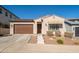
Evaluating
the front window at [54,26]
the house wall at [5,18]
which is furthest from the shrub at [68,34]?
the house wall at [5,18]

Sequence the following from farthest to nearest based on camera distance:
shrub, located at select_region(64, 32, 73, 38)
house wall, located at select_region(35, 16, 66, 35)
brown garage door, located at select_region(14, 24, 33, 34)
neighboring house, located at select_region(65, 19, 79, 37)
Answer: brown garage door, located at select_region(14, 24, 33, 34) → house wall, located at select_region(35, 16, 66, 35) → neighboring house, located at select_region(65, 19, 79, 37) → shrub, located at select_region(64, 32, 73, 38)

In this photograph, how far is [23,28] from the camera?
17.3 m

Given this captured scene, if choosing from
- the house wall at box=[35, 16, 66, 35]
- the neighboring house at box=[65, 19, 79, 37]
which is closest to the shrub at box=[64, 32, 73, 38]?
the neighboring house at box=[65, 19, 79, 37]

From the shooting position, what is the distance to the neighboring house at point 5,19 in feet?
50.1

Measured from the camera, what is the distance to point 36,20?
53.1 feet

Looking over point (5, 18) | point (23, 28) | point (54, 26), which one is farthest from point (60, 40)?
point (5, 18)

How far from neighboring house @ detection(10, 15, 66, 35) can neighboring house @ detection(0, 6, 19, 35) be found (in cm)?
46

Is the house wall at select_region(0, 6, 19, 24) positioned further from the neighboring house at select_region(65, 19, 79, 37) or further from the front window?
the neighboring house at select_region(65, 19, 79, 37)

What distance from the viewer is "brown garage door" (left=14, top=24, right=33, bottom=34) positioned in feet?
55.0

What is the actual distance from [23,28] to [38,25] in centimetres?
172

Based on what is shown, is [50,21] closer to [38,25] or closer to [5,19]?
[38,25]

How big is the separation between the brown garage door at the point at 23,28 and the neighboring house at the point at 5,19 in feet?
4.16

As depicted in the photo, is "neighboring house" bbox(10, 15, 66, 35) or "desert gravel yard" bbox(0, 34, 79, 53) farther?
"neighboring house" bbox(10, 15, 66, 35)
